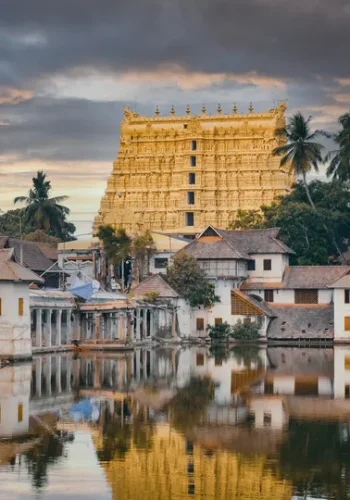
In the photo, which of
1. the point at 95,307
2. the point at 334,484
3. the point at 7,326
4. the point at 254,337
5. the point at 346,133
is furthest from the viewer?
the point at 346,133

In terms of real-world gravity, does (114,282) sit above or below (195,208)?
below

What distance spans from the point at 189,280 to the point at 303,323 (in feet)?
26.3

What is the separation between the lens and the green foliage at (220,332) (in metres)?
84.6

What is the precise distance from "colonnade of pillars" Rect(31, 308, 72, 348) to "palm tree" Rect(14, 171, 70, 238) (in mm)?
51465

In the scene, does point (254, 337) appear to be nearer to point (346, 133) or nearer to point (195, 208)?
point (346, 133)

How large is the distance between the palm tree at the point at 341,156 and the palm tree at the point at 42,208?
31.7 m

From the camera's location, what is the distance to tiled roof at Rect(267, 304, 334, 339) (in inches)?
3308

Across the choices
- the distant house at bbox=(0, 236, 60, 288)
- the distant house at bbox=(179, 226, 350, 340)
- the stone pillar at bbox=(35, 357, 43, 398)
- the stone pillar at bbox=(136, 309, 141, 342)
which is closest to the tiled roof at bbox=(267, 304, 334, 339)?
the distant house at bbox=(179, 226, 350, 340)

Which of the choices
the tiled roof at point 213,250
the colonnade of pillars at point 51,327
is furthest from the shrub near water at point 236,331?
the colonnade of pillars at point 51,327

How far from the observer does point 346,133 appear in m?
103

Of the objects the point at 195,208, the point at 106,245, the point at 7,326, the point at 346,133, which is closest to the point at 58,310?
the point at 7,326

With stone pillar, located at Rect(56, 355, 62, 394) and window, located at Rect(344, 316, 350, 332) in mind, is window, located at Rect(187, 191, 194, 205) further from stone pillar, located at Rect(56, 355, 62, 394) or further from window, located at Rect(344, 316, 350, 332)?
Answer: stone pillar, located at Rect(56, 355, 62, 394)

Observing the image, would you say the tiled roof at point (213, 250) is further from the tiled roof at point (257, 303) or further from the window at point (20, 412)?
the window at point (20, 412)

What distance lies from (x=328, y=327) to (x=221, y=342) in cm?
703
